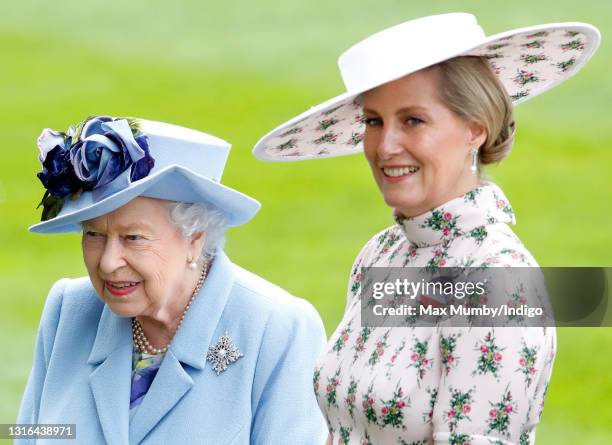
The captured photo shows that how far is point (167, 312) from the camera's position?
4.32 metres

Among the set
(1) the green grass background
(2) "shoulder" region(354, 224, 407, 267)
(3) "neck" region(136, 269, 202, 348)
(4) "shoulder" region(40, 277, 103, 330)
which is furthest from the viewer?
(1) the green grass background

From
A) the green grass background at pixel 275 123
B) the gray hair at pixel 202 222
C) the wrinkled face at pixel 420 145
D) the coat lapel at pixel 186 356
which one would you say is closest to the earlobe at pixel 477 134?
the wrinkled face at pixel 420 145

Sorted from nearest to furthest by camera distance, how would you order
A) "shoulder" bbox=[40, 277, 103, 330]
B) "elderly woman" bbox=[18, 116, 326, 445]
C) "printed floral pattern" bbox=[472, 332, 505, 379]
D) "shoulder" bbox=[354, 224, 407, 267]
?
"printed floral pattern" bbox=[472, 332, 505, 379] < "shoulder" bbox=[354, 224, 407, 267] < "elderly woman" bbox=[18, 116, 326, 445] < "shoulder" bbox=[40, 277, 103, 330]

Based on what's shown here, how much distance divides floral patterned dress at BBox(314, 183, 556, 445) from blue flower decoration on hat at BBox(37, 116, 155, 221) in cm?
93

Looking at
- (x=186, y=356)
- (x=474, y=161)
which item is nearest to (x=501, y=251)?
(x=474, y=161)

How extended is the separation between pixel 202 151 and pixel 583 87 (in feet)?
35.7

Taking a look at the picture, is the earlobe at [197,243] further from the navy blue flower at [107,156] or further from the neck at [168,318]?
the navy blue flower at [107,156]

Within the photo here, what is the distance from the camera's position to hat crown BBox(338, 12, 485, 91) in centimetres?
322

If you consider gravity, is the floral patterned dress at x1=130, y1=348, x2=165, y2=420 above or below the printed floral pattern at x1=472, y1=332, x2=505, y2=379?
above

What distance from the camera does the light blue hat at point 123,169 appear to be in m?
4.03

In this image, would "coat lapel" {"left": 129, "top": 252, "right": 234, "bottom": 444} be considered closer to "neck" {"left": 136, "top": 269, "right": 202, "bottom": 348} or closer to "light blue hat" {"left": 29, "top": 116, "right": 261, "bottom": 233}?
"neck" {"left": 136, "top": 269, "right": 202, "bottom": 348}

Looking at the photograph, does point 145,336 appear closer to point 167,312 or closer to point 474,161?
point 167,312

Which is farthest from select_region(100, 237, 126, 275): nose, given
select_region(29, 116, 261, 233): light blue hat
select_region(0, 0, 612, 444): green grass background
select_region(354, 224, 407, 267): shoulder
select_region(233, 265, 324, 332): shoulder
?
select_region(0, 0, 612, 444): green grass background

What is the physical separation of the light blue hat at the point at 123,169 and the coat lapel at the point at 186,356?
26 centimetres
